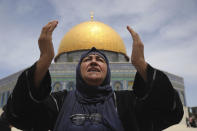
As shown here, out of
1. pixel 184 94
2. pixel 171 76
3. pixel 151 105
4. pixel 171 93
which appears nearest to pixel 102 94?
pixel 151 105

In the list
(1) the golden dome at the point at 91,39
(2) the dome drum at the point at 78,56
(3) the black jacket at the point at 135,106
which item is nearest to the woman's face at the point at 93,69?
(3) the black jacket at the point at 135,106

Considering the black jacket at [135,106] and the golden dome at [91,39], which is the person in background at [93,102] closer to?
the black jacket at [135,106]

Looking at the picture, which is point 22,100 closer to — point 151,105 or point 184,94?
point 151,105

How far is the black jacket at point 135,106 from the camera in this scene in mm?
1219

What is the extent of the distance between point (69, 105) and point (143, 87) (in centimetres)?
52

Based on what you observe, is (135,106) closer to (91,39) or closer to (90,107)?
(90,107)

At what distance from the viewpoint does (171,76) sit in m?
18.8

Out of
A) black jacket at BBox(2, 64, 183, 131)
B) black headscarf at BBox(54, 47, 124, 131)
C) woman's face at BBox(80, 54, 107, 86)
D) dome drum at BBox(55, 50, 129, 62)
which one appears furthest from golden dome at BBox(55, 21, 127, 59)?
black jacket at BBox(2, 64, 183, 131)

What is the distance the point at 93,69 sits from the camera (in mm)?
1513

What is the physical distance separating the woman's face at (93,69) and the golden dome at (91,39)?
17.7m

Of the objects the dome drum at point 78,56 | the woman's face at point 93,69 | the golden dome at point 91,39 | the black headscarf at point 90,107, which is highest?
the golden dome at point 91,39

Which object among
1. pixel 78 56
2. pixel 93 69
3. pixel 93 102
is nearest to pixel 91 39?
pixel 78 56

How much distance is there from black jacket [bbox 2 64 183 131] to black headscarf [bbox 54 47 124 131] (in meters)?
0.08

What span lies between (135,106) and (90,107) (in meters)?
0.30
